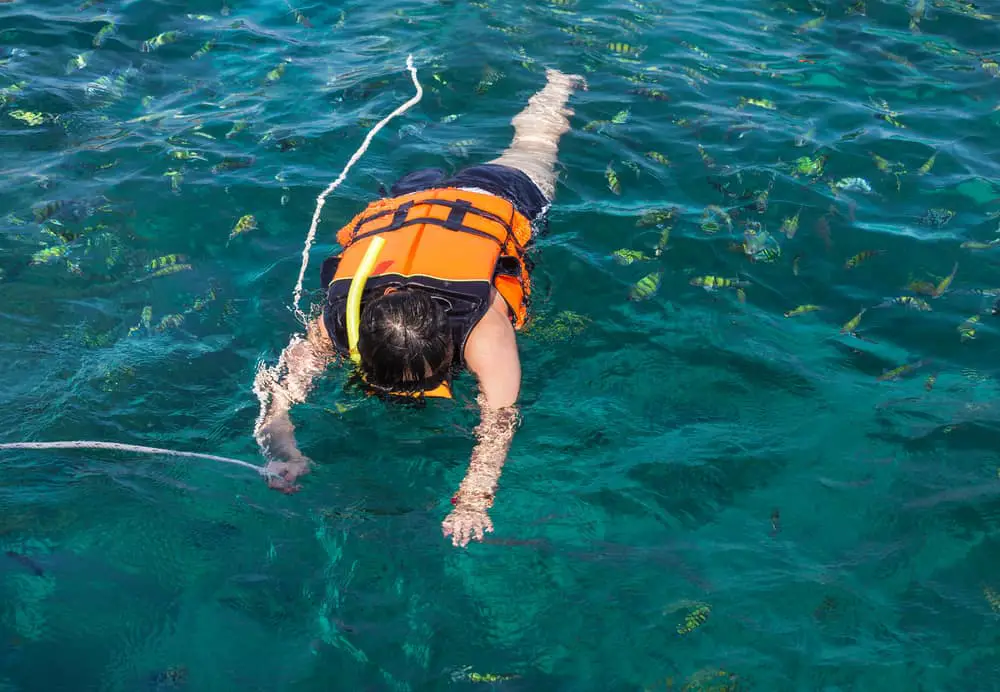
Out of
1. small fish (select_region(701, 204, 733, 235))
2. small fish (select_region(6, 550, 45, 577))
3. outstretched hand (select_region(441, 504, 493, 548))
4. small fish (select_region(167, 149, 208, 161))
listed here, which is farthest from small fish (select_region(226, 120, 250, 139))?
outstretched hand (select_region(441, 504, 493, 548))

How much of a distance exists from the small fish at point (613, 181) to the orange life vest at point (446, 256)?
212 centimetres

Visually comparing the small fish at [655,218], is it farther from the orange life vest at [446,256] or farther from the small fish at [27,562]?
the small fish at [27,562]

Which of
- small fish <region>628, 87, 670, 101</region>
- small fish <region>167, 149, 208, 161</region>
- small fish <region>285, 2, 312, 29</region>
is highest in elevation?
small fish <region>628, 87, 670, 101</region>

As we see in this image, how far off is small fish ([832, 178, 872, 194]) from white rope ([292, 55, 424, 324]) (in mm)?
5031

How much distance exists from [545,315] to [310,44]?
7.29 meters

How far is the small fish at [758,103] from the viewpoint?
33.4ft

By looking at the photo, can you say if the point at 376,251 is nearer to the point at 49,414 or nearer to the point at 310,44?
the point at 49,414

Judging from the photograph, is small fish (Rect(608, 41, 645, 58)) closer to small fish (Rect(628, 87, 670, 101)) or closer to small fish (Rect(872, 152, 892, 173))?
small fish (Rect(628, 87, 670, 101))

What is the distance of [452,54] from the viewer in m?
11.4

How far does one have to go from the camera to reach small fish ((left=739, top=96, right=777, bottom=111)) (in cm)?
1017

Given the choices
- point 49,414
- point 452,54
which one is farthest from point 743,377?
point 452,54

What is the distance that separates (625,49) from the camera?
1161cm

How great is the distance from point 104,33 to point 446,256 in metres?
8.85

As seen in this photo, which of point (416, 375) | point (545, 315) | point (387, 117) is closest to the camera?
point (416, 375)
